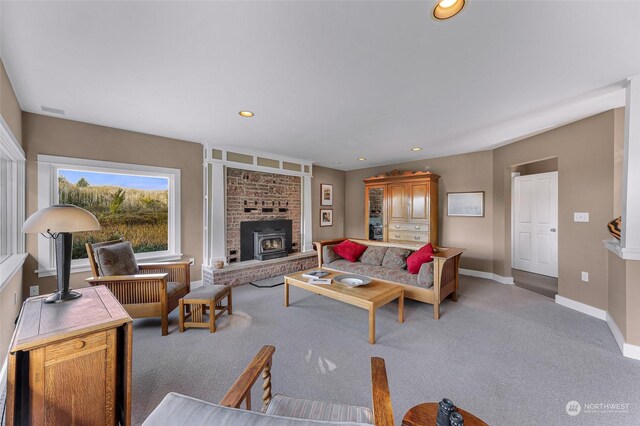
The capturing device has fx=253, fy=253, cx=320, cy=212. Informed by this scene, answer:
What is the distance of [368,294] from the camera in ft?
9.00

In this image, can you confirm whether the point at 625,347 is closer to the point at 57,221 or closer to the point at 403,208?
the point at 403,208

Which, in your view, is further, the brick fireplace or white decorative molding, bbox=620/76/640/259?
the brick fireplace

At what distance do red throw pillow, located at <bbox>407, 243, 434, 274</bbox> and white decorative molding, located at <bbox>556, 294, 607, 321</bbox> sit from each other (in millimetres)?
1862

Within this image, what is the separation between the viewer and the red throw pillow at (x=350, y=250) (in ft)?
14.0

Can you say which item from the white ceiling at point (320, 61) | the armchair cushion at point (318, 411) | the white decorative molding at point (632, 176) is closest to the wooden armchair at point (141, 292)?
the white ceiling at point (320, 61)

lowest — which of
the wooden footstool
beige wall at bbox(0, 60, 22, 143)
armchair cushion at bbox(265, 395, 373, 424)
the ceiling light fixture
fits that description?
the wooden footstool

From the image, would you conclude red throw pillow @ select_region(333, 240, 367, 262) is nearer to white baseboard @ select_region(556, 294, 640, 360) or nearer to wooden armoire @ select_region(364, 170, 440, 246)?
wooden armoire @ select_region(364, 170, 440, 246)

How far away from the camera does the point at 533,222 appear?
199 inches

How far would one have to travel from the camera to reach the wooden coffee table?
2506 mm

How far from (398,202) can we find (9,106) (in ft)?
18.0

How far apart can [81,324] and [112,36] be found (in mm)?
1736

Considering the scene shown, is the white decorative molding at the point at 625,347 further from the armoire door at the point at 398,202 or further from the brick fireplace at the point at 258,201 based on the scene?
the brick fireplace at the point at 258,201

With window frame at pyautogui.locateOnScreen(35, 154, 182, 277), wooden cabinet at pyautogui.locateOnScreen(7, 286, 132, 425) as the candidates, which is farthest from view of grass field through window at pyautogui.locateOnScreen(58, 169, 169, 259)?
wooden cabinet at pyautogui.locateOnScreen(7, 286, 132, 425)

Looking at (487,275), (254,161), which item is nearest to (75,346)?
(254,161)
